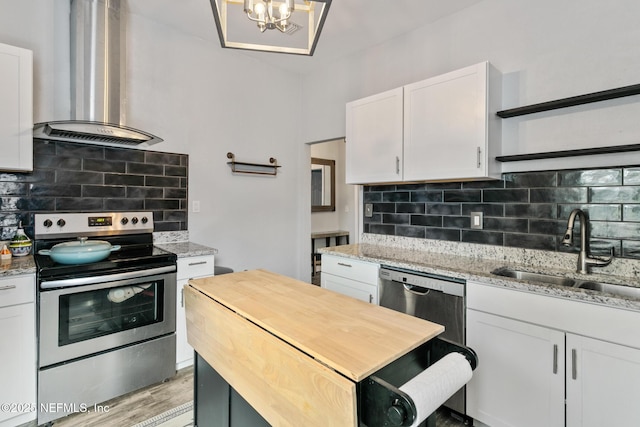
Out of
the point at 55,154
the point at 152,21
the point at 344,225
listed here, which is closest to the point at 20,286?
the point at 55,154

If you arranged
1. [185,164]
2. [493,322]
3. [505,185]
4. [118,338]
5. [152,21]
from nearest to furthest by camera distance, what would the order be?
[493,322] → [118,338] → [505,185] → [152,21] → [185,164]

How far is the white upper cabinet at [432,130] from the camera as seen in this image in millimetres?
2090

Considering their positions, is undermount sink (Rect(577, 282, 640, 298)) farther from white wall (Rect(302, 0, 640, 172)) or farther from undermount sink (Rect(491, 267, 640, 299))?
white wall (Rect(302, 0, 640, 172))

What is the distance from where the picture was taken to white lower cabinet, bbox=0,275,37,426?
5.72 feet

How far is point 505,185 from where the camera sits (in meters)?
2.25

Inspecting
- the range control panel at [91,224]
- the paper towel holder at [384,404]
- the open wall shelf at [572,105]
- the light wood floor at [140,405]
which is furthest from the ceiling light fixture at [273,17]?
the light wood floor at [140,405]

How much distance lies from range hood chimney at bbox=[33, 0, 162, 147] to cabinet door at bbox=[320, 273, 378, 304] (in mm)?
1773

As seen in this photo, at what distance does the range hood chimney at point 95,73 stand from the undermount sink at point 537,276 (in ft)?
8.52

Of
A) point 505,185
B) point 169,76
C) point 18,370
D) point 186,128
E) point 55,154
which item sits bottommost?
point 18,370

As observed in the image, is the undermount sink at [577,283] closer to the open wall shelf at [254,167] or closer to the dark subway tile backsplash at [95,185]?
the open wall shelf at [254,167]

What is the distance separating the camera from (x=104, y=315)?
2064mm

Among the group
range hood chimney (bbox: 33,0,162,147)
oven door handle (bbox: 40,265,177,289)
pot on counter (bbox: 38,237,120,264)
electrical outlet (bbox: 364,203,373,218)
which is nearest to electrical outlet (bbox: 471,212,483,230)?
electrical outlet (bbox: 364,203,373,218)

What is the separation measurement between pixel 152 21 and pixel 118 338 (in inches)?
101

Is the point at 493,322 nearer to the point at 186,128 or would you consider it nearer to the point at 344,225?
the point at 186,128
